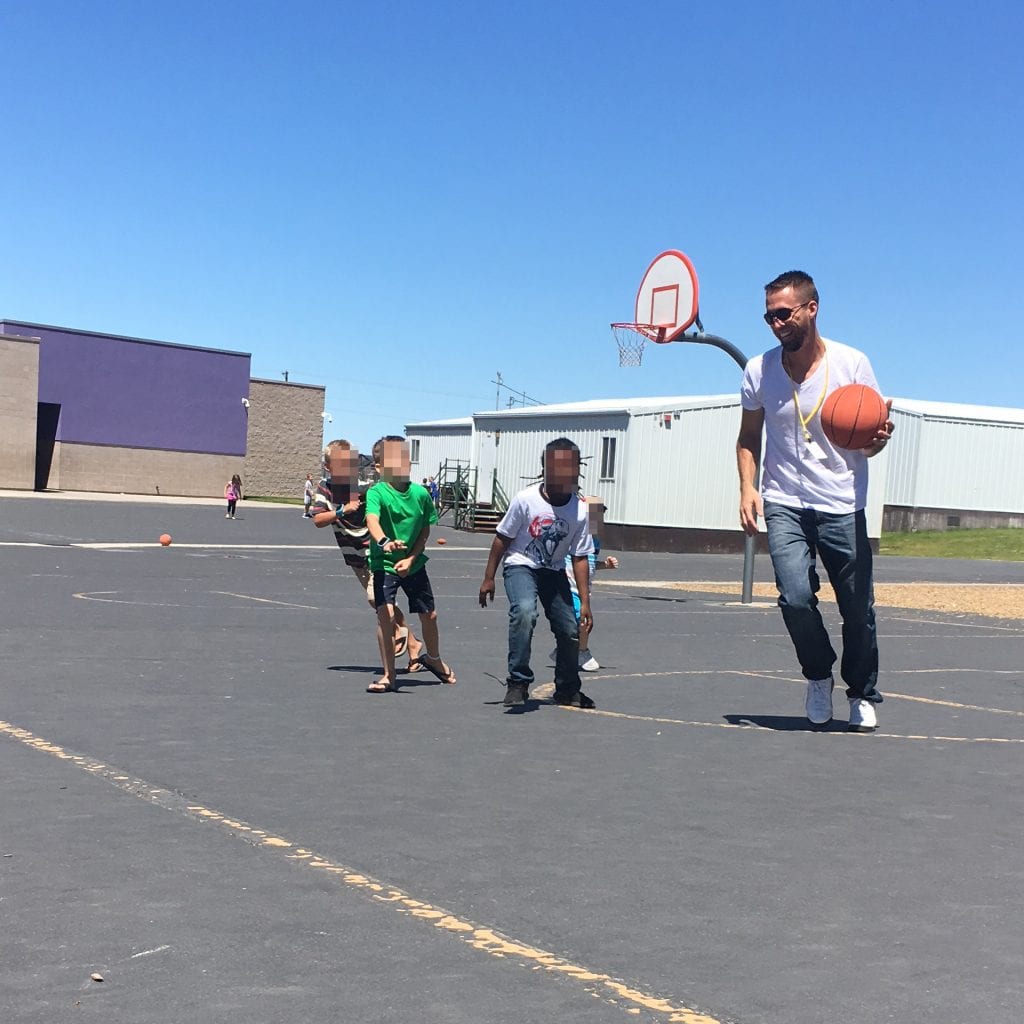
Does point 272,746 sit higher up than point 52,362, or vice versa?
point 52,362

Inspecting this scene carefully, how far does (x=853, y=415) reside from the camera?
8.32 metres

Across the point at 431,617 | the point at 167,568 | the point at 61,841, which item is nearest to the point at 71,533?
the point at 167,568

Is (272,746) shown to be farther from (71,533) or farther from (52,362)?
(52,362)

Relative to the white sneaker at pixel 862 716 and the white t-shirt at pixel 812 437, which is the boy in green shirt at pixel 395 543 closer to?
the white t-shirt at pixel 812 437

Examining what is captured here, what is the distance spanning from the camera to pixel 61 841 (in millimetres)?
5531

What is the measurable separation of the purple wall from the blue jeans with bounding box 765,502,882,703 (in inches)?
2406

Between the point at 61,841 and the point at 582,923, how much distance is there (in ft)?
6.61

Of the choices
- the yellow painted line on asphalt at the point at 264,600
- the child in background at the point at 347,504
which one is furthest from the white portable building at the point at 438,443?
the child in background at the point at 347,504

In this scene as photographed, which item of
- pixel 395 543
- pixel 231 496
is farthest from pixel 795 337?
pixel 231 496

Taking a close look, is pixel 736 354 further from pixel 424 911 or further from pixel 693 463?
pixel 693 463

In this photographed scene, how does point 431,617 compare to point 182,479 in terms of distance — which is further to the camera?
point 182,479

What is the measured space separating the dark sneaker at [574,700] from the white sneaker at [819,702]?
141 centimetres

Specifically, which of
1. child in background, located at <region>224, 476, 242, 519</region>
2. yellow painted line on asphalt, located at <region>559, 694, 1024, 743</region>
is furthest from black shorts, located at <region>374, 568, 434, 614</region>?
child in background, located at <region>224, 476, 242, 519</region>

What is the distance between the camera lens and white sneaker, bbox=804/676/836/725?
8.92m
